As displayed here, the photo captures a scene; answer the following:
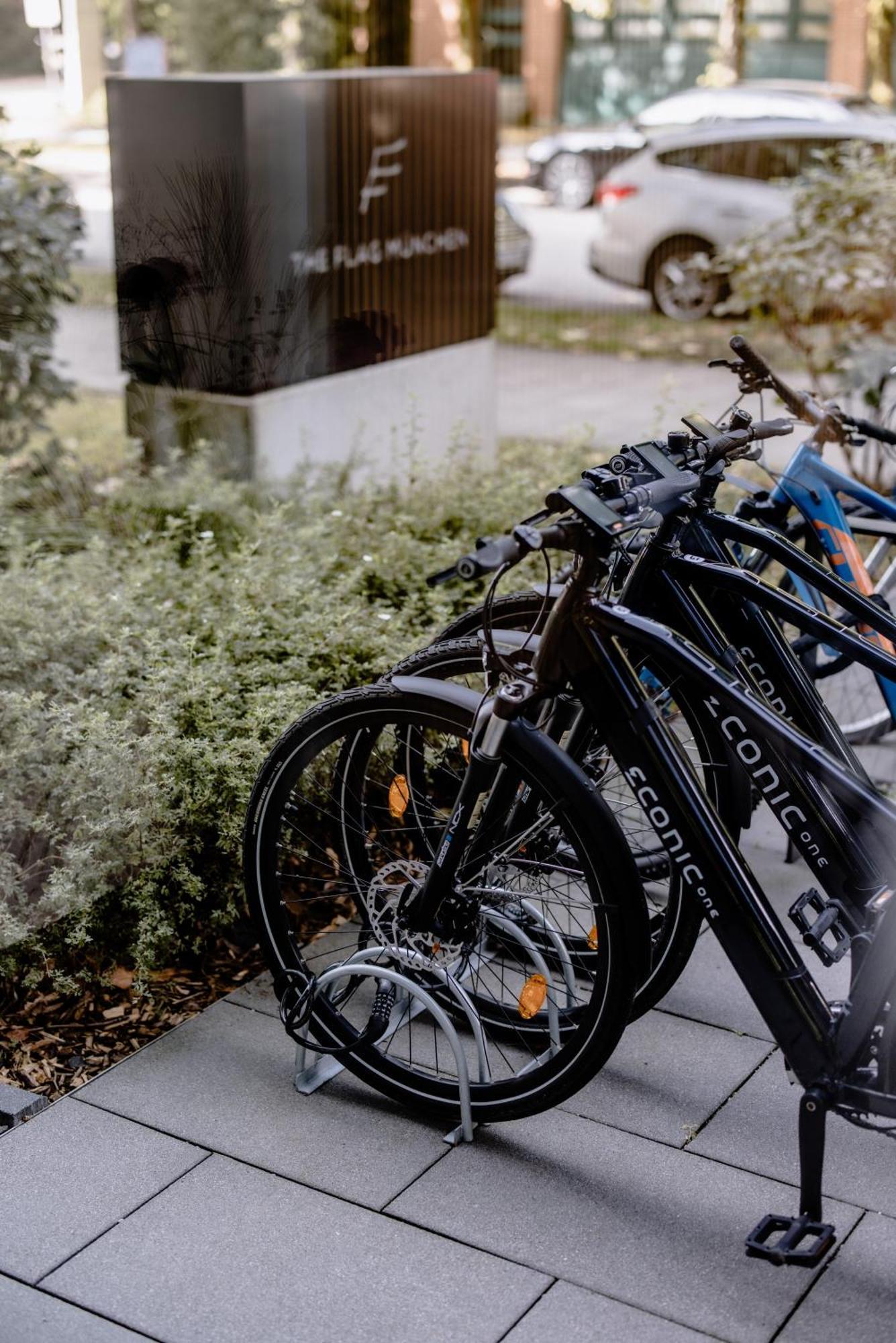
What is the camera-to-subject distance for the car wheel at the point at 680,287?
12805 mm

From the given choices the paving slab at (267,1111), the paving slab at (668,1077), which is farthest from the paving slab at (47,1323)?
the paving slab at (668,1077)

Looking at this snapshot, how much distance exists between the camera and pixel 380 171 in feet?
23.6

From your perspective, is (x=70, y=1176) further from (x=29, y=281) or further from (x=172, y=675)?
(x=29, y=281)

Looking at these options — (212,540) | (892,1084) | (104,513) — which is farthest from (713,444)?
(104,513)

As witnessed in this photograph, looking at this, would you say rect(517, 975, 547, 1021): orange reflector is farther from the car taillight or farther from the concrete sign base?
the car taillight

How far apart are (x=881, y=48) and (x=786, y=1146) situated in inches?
814

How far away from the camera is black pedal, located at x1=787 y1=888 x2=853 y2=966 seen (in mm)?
2783

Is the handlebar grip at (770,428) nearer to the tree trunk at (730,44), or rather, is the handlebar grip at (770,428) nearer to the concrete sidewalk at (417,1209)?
the concrete sidewalk at (417,1209)

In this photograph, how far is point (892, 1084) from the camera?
8.71 ft

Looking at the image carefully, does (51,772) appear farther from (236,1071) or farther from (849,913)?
(849,913)

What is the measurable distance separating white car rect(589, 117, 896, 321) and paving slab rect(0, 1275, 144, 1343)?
35.7 ft

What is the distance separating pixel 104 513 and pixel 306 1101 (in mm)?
3287

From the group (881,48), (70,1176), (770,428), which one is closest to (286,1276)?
(70,1176)

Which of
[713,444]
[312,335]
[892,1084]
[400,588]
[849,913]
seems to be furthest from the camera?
[312,335]
